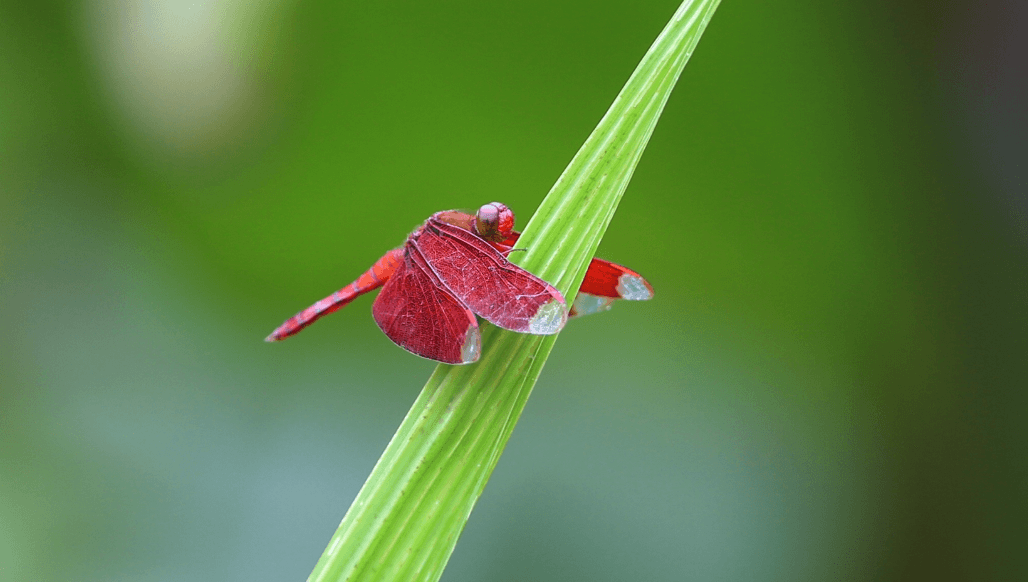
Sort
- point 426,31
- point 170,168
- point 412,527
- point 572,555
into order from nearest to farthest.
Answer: point 412,527 → point 572,555 → point 426,31 → point 170,168

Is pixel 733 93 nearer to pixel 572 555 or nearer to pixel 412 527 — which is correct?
pixel 572 555

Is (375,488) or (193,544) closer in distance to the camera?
(375,488)

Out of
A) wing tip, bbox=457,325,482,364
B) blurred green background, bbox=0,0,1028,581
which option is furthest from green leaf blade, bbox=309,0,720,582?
blurred green background, bbox=0,0,1028,581

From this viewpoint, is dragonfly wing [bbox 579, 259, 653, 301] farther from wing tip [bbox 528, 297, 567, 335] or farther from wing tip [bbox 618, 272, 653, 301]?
wing tip [bbox 528, 297, 567, 335]

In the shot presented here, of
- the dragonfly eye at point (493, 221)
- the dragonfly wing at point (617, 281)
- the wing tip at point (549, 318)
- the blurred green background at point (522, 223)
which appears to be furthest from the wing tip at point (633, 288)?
the blurred green background at point (522, 223)

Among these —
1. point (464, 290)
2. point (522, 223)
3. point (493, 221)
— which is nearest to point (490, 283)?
point (464, 290)

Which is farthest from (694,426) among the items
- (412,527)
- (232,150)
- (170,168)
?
(170,168)

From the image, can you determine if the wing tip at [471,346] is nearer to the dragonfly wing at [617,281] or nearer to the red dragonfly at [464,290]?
the red dragonfly at [464,290]
